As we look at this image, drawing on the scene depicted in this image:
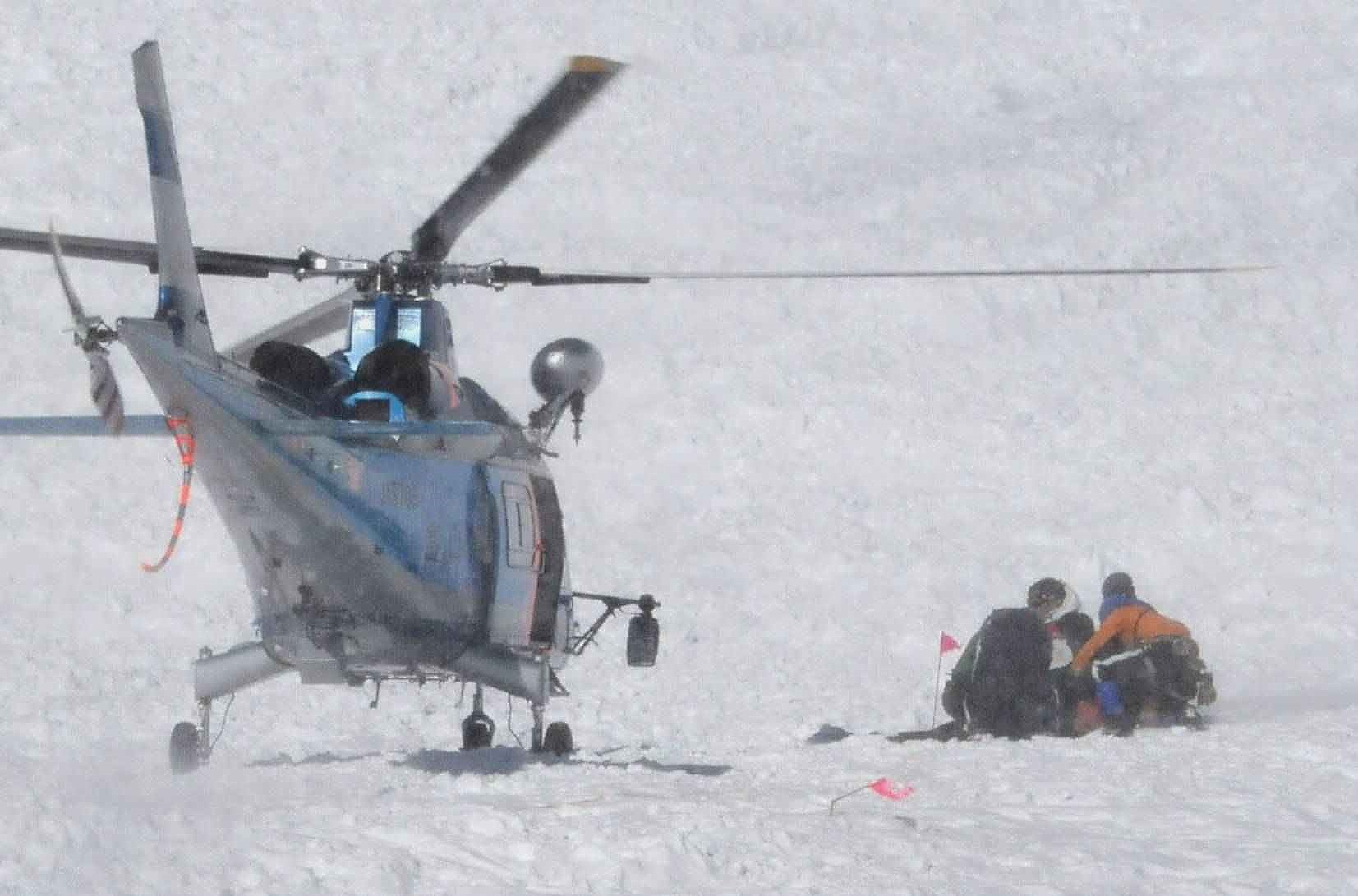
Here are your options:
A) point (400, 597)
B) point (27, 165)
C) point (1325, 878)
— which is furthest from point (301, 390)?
point (27, 165)

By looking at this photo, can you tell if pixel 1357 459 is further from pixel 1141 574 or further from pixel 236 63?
pixel 236 63

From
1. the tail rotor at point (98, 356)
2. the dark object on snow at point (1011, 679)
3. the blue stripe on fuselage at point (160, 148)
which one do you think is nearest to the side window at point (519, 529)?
the dark object on snow at point (1011, 679)

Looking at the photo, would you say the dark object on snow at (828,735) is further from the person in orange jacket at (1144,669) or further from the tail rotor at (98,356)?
the tail rotor at (98,356)

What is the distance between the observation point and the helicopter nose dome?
1043cm

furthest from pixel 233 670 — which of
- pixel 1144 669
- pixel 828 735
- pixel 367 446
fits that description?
pixel 1144 669

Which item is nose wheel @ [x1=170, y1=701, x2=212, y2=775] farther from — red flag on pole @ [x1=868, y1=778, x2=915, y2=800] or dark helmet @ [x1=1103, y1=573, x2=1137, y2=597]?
dark helmet @ [x1=1103, y1=573, x2=1137, y2=597]

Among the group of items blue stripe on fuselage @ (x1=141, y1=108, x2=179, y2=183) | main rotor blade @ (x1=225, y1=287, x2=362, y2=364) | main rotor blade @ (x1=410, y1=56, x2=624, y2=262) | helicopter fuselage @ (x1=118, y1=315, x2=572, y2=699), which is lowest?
helicopter fuselage @ (x1=118, y1=315, x2=572, y2=699)

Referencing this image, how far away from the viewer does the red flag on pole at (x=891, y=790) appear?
7191 mm

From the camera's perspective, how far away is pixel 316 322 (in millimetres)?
10273

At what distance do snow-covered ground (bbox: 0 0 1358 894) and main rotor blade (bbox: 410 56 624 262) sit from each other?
0.59 metres

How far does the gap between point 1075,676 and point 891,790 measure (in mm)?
3142

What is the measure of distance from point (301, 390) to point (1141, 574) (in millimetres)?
9448

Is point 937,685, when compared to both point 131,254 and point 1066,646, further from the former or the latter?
point 131,254

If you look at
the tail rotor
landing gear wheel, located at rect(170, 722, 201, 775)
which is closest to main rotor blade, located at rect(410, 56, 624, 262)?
the tail rotor
